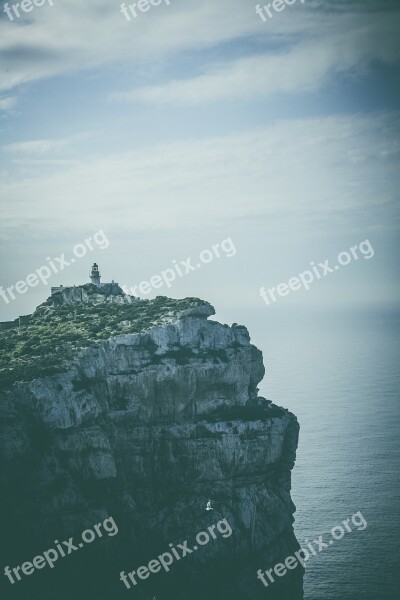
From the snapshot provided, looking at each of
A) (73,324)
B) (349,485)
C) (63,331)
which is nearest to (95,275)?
(73,324)

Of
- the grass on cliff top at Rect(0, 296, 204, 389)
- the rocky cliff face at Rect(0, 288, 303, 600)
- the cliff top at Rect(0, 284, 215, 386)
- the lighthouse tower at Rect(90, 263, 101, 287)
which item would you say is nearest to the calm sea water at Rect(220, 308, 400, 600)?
the rocky cliff face at Rect(0, 288, 303, 600)

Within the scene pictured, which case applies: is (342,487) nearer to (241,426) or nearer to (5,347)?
(241,426)

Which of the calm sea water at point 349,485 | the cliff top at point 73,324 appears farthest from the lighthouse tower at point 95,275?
the calm sea water at point 349,485

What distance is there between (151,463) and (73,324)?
19.4 metres

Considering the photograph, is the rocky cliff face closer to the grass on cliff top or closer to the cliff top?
the cliff top

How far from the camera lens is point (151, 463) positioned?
205ft

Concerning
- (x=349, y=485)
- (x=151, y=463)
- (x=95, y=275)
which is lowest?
(x=349, y=485)

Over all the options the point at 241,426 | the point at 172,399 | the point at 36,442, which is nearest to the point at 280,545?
the point at 241,426

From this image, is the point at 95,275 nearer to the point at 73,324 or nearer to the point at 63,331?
the point at 73,324

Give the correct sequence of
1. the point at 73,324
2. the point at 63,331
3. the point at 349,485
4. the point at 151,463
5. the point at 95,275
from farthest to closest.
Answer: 1. the point at 349,485
2. the point at 95,275
3. the point at 73,324
4. the point at 63,331
5. the point at 151,463

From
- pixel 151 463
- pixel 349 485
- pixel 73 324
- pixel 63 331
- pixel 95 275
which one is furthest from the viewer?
pixel 349 485

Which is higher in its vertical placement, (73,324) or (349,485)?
(73,324)

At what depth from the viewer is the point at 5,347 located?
6838 cm

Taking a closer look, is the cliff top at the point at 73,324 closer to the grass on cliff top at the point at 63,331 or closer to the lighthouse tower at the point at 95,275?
the grass on cliff top at the point at 63,331
